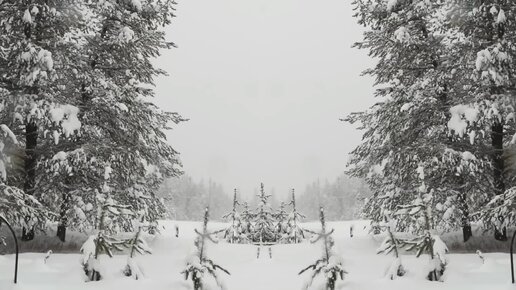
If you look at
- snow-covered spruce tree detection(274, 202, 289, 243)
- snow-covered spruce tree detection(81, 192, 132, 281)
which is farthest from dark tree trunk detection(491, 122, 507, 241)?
snow-covered spruce tree detection(81, 192, 132, 281)

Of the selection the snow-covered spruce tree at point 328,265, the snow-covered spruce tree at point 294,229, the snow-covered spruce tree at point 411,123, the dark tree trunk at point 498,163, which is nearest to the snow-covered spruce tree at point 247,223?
the snow-covered spruce tree at point 294,229

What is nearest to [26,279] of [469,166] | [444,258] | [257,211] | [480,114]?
A: [444,258]

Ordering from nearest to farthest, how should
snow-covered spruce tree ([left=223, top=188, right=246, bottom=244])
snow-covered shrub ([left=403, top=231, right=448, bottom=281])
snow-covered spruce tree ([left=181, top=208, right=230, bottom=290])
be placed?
snow-covered spruce tree ([left=181, top=208, right=230, bottom=290]) < snow-covered shrub ([left=403, top=231, right=448, bottom=281]) < snow-covered spruce tree ([left=223, top=188, right=246, bottom=244])

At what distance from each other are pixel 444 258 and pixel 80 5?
1207cm

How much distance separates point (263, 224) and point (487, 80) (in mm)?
8687

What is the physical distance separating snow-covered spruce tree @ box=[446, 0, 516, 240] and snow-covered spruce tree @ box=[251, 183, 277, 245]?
716 cm

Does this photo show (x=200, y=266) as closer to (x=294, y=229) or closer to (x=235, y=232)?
(x=294, y=229)

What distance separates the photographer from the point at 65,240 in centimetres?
1255

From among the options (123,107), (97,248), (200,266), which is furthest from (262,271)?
(123,107)

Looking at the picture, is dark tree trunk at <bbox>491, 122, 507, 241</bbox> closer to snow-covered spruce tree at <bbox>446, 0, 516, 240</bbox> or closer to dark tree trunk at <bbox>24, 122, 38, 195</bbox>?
snow-covered spruce tree at <bbox>446, 0, 516, 240</bbox>

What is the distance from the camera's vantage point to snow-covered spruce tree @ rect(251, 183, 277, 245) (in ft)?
50.3

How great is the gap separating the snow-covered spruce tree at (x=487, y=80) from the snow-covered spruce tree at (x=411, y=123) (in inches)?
13.2

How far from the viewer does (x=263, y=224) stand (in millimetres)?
15281

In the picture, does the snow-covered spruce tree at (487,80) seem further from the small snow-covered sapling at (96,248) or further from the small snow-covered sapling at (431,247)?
the small snow-covered sapling at (96,248)
